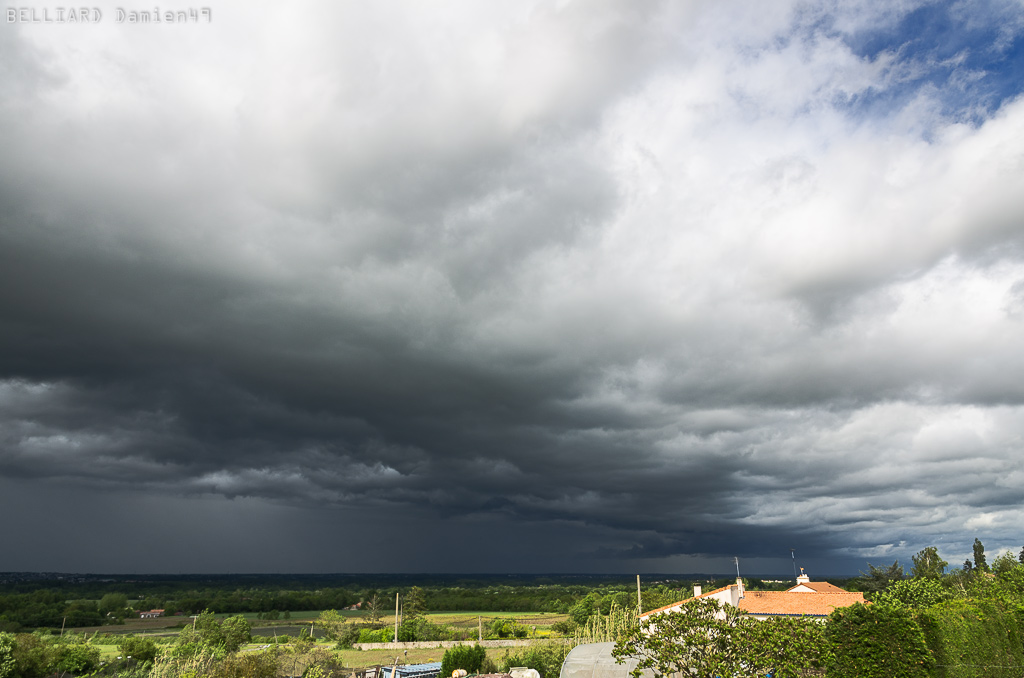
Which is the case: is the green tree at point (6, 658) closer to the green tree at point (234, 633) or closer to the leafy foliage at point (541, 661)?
the green tree at point (234, 633)

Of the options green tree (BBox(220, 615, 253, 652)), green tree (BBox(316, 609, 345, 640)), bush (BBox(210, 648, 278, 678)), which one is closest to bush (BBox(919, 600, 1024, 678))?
bush (BBox(210, 648, 278, 678))

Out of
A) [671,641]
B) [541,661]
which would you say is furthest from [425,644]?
[671,641]

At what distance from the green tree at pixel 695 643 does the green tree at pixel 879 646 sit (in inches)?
351

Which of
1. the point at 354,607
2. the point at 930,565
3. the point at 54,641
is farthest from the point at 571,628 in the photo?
the point at 354,607

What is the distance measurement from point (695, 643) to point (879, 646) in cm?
1210

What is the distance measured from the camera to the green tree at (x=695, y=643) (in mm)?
16703

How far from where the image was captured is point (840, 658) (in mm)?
24203

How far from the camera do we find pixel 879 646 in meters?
23.5

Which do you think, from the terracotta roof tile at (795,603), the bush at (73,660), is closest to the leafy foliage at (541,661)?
the terracotta roof tile at (795,603)

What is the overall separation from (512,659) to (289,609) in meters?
123

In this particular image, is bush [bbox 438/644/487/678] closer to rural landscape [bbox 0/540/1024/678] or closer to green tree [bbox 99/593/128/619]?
rural landscape [bbox 0/540/1024/678]

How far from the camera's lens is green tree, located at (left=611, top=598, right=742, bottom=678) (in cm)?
1670

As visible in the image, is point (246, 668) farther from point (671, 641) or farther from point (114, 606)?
point (114, 606)

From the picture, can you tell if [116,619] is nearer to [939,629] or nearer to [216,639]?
[216,639]
